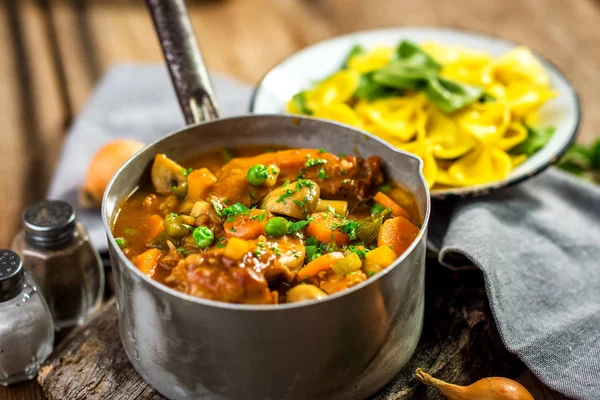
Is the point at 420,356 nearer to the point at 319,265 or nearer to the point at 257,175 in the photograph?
the point at 319,265

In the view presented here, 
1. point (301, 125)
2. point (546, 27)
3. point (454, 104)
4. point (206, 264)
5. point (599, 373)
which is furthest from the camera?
point (546, 27)

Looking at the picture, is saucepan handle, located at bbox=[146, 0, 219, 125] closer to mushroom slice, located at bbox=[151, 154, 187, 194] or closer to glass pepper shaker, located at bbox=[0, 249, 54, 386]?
mushroom slice, located at bbox=[151, 154, 187, 194]

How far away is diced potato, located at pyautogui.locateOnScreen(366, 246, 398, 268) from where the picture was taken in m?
2.48

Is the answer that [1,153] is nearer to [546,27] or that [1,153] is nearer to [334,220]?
[334,220]

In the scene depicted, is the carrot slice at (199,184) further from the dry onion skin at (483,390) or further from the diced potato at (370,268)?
the dry onion skin at (483,390)

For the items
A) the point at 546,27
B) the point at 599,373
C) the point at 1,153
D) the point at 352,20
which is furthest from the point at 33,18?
the point at 599,373

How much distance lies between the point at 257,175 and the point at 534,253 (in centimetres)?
138

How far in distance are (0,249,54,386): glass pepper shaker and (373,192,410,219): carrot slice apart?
57.2 inches

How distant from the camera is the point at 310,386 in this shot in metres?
2.37

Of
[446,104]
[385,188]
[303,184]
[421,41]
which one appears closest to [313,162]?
[303,184]

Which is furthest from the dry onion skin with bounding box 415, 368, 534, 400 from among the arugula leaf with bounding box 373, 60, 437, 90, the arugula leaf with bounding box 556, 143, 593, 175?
the arugula leaf with bounding box 556, 143, 593, 175

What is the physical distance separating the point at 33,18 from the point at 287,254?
14.7 feet

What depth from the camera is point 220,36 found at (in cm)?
580

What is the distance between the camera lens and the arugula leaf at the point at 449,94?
3.81 meters
